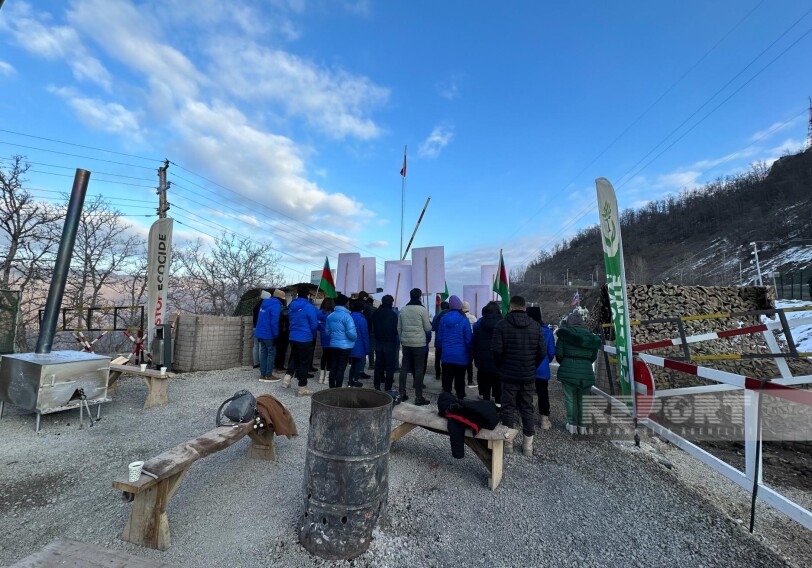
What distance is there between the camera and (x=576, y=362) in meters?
5.00

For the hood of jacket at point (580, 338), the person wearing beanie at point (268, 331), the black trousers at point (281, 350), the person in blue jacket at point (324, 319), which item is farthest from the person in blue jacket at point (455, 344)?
the black trousers at point (281, 350)

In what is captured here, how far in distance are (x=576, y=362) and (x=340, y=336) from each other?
12.1 feet

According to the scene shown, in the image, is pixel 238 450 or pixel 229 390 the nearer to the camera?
pixel 238 450

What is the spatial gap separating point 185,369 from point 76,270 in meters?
12.3

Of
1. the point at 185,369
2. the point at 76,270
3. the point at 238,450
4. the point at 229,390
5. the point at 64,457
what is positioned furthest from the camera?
the point at 76,270

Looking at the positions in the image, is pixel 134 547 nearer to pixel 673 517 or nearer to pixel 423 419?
pixel 423 419

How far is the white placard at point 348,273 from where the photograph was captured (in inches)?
412

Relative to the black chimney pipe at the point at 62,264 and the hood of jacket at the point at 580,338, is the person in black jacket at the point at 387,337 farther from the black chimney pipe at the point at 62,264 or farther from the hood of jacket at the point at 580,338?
the black chimney pipe at the point at 62,264

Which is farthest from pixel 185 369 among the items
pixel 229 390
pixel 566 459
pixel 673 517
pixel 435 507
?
pixel 673 517

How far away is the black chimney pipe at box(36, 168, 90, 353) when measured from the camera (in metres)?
5.31

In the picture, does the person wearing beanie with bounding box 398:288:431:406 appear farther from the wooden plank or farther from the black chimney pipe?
the black chimney pipe

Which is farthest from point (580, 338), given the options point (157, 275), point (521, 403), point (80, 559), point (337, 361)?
point (157, 275)

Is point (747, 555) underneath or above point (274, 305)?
underneath

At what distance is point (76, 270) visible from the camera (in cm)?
1587
